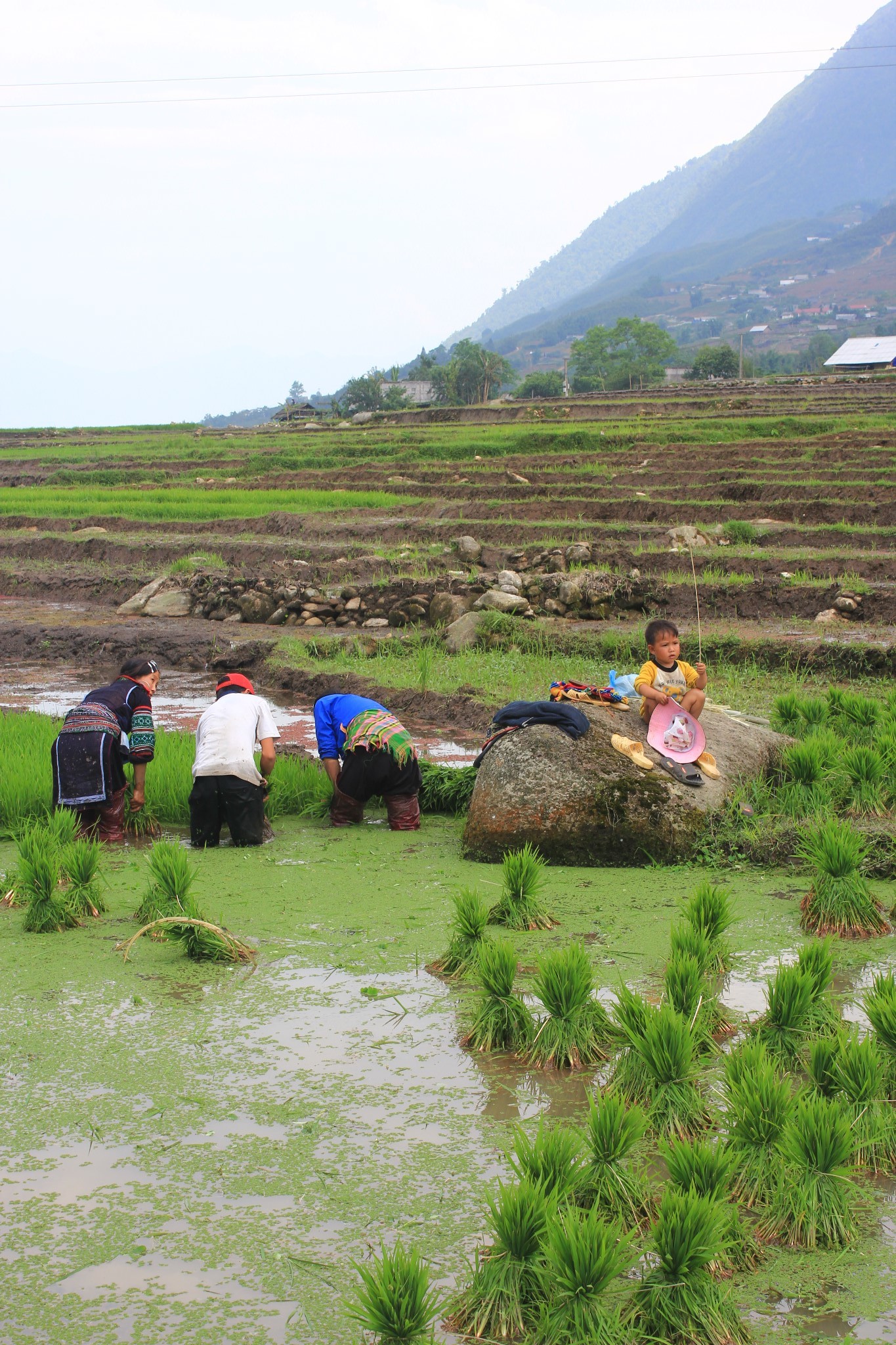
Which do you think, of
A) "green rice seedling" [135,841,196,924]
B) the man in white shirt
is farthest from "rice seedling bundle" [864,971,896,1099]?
the man in white shirt

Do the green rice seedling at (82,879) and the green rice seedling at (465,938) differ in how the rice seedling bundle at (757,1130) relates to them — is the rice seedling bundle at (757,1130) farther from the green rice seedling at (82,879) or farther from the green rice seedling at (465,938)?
the green rice seedling at (82,879)

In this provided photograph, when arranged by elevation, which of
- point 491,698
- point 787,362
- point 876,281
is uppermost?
point 876,281

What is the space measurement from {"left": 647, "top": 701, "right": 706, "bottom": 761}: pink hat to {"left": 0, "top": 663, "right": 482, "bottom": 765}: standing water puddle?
83.9 inches

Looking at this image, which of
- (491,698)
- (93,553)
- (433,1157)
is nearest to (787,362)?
(93,553)

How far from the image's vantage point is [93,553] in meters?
19.5

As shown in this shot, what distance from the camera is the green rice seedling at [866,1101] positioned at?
2807 millimetres

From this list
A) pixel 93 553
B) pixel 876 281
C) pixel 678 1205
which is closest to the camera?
pixel 678 1205

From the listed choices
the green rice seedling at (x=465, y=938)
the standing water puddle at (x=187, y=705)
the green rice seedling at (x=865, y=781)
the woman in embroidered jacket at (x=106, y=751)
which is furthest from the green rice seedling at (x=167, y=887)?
the green rice seedling at (x=865, y=781)

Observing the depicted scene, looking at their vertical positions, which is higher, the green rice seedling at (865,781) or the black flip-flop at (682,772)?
the black flip-flop at (682,772)

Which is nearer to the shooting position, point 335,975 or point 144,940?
point 335,975

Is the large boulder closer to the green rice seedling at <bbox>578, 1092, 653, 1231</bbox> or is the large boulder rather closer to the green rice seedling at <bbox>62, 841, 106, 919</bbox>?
the green rice seedling at <bbox>62, 841, 106, 919</bbox>

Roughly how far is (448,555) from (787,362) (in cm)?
8366

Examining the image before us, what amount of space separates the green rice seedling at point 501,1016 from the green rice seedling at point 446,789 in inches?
114

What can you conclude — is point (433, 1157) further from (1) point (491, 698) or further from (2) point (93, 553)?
(2) point (93, 553)
